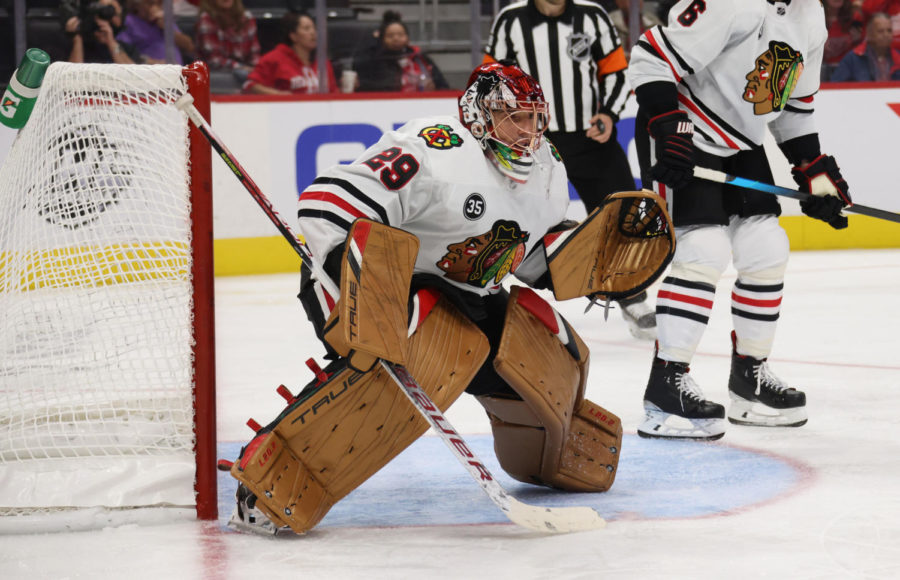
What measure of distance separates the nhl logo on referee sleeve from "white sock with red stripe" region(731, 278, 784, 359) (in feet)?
Answer: 5.71

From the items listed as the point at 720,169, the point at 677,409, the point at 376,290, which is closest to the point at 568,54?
the point at 720,169

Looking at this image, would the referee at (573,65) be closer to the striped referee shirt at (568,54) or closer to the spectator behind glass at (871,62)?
the striped referee shirt at (568,54)

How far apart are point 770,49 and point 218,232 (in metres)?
3.82

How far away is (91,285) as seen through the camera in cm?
236

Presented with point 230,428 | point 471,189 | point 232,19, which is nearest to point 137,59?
point 232,19

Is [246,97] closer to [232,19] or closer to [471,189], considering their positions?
[232,19]

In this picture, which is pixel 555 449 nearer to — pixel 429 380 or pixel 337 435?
pixel 429 380

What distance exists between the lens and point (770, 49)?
9.09 feet

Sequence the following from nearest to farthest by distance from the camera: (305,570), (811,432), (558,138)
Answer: (305,570)
(811,432)
(558,138)

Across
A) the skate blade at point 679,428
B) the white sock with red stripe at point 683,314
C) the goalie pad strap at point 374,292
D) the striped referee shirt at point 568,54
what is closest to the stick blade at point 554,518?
the goalie pad strap at point 374,292

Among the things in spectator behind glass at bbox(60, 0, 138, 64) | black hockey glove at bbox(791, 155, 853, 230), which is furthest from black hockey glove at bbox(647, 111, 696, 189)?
spectator behind glass at bbox(60, 0, 138, 64)

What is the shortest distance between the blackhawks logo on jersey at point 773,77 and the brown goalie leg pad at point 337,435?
3.81 feet

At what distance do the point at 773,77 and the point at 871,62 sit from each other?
4.21m

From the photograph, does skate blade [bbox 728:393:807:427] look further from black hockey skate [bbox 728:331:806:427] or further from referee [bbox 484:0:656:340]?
referee [bbox 484:0:656:340]
